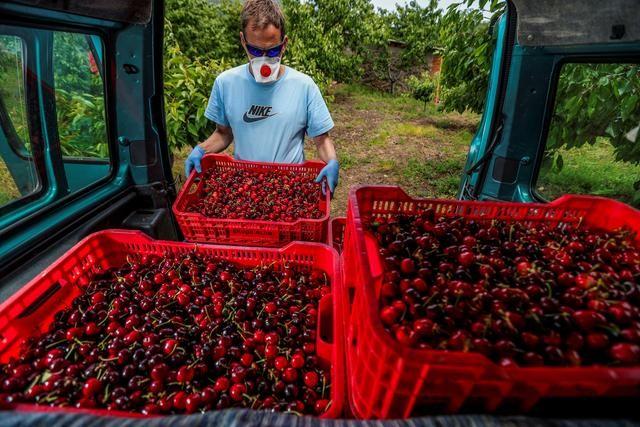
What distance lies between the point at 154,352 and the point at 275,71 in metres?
2.19

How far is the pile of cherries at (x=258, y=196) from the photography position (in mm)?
2102

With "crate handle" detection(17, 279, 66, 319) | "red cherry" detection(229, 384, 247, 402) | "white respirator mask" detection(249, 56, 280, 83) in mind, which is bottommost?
"red cherry" detection(229, 384, 247, 402)

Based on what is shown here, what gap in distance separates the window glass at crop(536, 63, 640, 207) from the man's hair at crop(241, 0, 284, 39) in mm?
1887

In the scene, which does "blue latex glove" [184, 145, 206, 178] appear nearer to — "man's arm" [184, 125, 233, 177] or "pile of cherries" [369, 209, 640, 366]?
"man's arm" [184, 125, 233, 177]

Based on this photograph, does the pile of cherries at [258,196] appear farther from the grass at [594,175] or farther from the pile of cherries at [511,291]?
the grass at [594,175]

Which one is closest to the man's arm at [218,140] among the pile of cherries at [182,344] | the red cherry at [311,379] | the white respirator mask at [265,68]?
the white respirator mask at [265,68]

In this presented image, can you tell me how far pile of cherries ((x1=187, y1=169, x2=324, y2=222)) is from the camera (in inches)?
82.7

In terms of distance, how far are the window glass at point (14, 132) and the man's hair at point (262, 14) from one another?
1.33 metres

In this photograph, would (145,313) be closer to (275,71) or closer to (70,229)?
(70,229)

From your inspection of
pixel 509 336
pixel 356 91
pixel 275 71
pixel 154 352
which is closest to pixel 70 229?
pixel 154 352

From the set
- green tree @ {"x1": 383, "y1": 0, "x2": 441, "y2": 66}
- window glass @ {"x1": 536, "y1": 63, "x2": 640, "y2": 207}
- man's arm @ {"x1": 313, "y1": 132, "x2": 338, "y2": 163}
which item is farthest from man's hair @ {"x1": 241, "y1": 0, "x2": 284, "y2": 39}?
green tree @ {"x1": 383, "y1": 0, "x2": 441, "y2": 66}

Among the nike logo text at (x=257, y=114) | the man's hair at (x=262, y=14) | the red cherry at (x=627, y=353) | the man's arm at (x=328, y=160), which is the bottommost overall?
the red cherry at (x=627, y=353)

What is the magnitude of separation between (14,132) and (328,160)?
199cm

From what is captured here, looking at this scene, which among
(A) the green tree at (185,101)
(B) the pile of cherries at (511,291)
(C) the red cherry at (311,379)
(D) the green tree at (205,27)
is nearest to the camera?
(B) the pile of cherries at (511,291)
